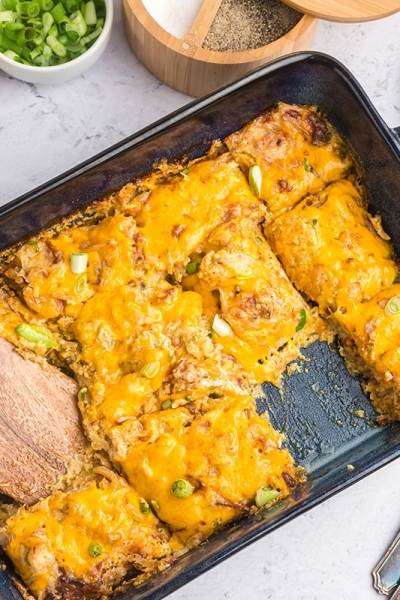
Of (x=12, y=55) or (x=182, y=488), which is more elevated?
(x=12, y=55)

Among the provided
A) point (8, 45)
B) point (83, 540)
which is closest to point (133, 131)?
point (8, 45)

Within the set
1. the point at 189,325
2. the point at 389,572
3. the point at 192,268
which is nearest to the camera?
the point at 189,325

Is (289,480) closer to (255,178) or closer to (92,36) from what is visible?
(255,178)

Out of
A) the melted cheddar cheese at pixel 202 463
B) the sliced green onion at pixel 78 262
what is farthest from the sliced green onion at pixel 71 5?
the melted cheddar cheese at pixel 202 463

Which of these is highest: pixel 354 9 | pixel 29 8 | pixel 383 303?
pixel 354 9

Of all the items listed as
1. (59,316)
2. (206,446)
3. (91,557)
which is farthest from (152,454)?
(59,316)

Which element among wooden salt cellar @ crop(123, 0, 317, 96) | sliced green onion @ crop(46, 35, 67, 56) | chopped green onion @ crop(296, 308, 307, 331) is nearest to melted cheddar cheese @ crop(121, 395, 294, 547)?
chopped green onion @ crop(296, 308, 307, 331)

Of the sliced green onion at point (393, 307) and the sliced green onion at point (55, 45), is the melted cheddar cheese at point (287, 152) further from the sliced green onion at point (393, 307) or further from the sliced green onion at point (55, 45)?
the sliced green onion at point (55, 45)
